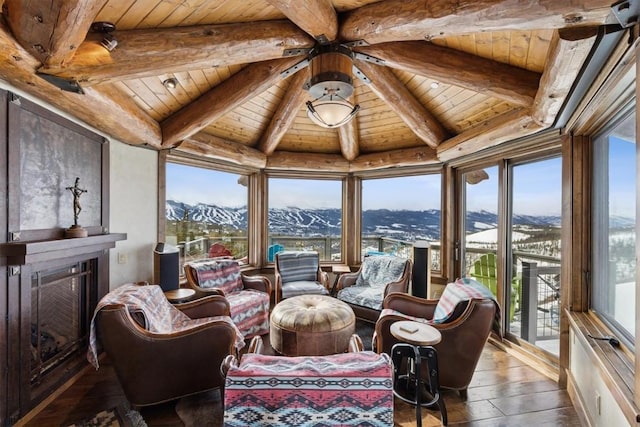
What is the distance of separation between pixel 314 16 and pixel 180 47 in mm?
976

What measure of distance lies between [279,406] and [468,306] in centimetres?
186

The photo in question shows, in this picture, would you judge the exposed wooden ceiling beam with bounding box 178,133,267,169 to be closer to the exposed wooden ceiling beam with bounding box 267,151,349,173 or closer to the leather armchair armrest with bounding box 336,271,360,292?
the exposed wooden ceiling beam with bounding box 267,151,349,173

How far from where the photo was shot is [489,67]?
8.07 ft

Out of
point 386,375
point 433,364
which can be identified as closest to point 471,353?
point 433,364

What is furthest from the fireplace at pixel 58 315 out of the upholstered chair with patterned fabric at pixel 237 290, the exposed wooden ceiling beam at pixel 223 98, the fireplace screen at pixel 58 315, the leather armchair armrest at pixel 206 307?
the exposed wooden ceiling beam at pixel 223 98

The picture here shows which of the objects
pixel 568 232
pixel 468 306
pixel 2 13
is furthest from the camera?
pixel 568 232

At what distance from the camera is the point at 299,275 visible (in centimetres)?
469

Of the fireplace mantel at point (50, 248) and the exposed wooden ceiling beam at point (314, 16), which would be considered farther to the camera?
the fireplace mantel at point (50, 248)

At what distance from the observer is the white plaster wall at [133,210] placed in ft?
11.2

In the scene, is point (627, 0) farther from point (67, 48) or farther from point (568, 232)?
point (67, 48)

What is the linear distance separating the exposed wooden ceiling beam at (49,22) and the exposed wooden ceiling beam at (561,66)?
2.50 m

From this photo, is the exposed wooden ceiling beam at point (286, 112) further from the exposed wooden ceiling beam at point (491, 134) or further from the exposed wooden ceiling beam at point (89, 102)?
the exposed wooden ceiling beam at point (491, 134)

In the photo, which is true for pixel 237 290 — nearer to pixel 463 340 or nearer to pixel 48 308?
pixel 48 308

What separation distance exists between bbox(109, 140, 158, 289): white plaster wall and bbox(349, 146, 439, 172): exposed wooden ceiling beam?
310 cm
